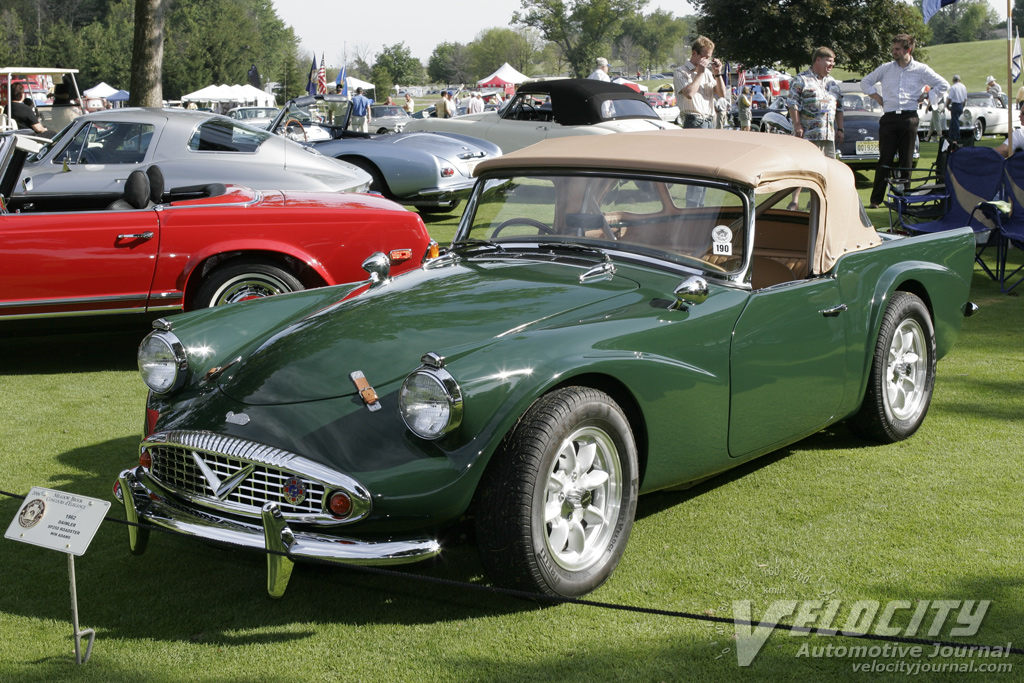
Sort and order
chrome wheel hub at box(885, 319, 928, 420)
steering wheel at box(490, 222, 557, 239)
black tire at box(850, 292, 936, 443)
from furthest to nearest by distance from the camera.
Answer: chrome wheel hub at box(885, 319, 928, 420), black tire at box(850, 292, 936, 443), steering wheel at box(490, 222, 557, 239)

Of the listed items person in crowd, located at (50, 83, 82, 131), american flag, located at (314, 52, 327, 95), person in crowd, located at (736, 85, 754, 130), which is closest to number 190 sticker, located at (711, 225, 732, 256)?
person in crowd, located at (736, 85, 754, 130)

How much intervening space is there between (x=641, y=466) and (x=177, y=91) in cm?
7184

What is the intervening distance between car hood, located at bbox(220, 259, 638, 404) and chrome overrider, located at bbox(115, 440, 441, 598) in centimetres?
43

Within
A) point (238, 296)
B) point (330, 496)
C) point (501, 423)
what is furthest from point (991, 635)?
point (238, 296)

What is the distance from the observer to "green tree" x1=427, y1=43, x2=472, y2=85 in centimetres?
11344

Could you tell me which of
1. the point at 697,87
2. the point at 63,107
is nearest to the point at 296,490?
the point at 697,87

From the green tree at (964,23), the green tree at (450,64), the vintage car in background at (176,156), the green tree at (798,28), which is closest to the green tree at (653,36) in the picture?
the green tree at (450,64)

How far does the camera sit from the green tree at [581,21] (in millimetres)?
83500

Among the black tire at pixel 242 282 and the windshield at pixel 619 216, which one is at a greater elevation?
the windshield at pixel 619 216

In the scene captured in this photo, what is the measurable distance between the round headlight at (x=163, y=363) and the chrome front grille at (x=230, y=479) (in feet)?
1.26

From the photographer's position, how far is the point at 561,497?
10.5 ft

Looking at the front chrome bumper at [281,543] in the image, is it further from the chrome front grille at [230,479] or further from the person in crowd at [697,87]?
the person in crowd at [697,87]

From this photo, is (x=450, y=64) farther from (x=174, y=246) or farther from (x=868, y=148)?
(x=174, y=246)

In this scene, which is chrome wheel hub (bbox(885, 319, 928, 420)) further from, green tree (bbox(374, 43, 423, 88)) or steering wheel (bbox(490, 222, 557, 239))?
green tree (bbox(374, 43, 423, 88))
